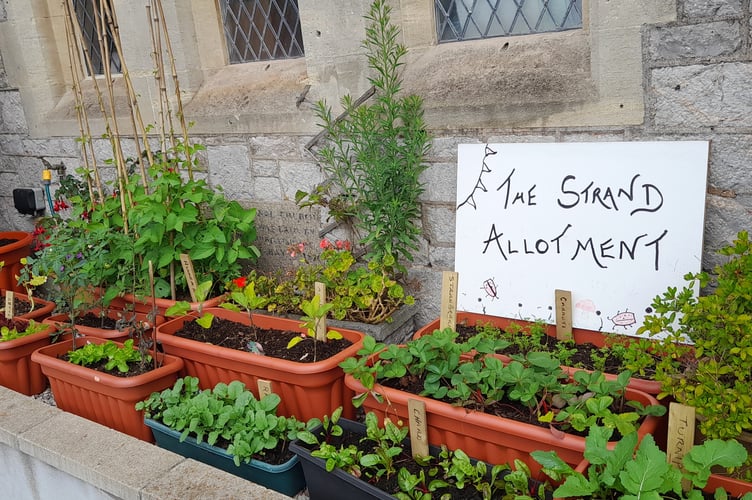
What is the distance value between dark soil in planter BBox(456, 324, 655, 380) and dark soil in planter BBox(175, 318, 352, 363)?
1.89 ft

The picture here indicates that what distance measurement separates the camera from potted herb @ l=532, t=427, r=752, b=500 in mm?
1615

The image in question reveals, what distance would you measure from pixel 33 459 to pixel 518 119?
248 cm

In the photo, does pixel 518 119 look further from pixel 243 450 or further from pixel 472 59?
pixel 243 450

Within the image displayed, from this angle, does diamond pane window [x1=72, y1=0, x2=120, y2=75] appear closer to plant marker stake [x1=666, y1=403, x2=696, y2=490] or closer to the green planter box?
the green planter box

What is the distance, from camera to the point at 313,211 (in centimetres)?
356

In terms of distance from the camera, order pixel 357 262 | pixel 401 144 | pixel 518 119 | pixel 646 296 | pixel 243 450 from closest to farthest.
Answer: pixel 243 450 → pixel 646 296 → pixel 518 119 → pixel 401 144 → pixel 357 262

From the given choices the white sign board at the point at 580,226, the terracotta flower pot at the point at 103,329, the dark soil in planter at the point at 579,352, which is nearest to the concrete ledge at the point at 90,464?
the terracotta flower pot at the point at 103,329

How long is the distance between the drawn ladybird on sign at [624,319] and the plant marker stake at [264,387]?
55.7 inches

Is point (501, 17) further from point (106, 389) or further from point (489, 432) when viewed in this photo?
point (106, 389)

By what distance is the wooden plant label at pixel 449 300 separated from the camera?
2676mm

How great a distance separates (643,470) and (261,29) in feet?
10.3

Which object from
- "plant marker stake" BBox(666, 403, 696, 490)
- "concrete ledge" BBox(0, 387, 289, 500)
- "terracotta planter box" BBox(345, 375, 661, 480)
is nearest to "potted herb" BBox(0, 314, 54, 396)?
"concrete ledge" BBox(0, 387, 289, 500)

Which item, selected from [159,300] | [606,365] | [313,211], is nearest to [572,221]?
[606,365]

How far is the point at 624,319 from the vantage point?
8.45 feet
